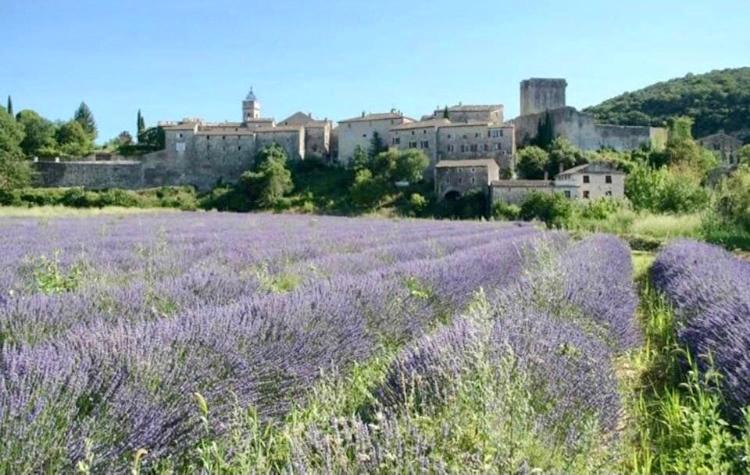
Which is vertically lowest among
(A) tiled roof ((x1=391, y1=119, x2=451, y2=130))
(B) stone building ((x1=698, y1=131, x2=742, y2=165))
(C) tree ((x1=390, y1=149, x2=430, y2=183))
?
(C) tree ((x1=390, y1=149, x2=430, y2=183))

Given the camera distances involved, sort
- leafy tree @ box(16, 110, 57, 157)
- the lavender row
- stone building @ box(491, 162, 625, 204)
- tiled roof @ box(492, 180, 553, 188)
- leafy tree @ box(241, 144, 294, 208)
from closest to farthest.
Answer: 1. the lavender row
2. tiled roof @ box(492, 180, 553, 188)
3. stone building @ box(491, 162, 625, 204)
4. leafy tree @ box(241, 144, 294, 208)
5. leafy tree @ box(16, 110, 57, 157)

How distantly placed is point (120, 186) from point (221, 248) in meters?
54.4

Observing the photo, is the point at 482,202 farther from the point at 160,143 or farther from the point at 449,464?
the point at 449,464

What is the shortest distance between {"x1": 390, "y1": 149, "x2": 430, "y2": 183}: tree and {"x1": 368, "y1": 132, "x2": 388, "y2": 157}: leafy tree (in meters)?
6.19

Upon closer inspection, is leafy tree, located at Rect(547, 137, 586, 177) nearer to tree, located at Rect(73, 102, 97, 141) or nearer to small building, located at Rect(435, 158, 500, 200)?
→ small building, located at Rect(435, 158, 500, 200)

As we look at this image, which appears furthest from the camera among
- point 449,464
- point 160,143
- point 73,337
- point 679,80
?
point 679,80

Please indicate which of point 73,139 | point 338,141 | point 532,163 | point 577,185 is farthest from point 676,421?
point 73,139

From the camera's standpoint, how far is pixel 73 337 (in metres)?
2.78

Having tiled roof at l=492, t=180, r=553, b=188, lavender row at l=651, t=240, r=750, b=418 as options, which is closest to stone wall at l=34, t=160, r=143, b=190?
tiled roof at l=492, t=180, r=553, b=188

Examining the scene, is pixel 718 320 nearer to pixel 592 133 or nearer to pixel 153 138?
pixel 592 133

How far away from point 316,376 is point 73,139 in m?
70.6

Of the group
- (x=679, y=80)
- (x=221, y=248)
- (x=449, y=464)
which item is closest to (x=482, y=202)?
(x=221, y=248)

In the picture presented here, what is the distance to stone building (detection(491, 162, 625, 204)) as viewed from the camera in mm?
43719

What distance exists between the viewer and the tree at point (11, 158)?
168 feet
